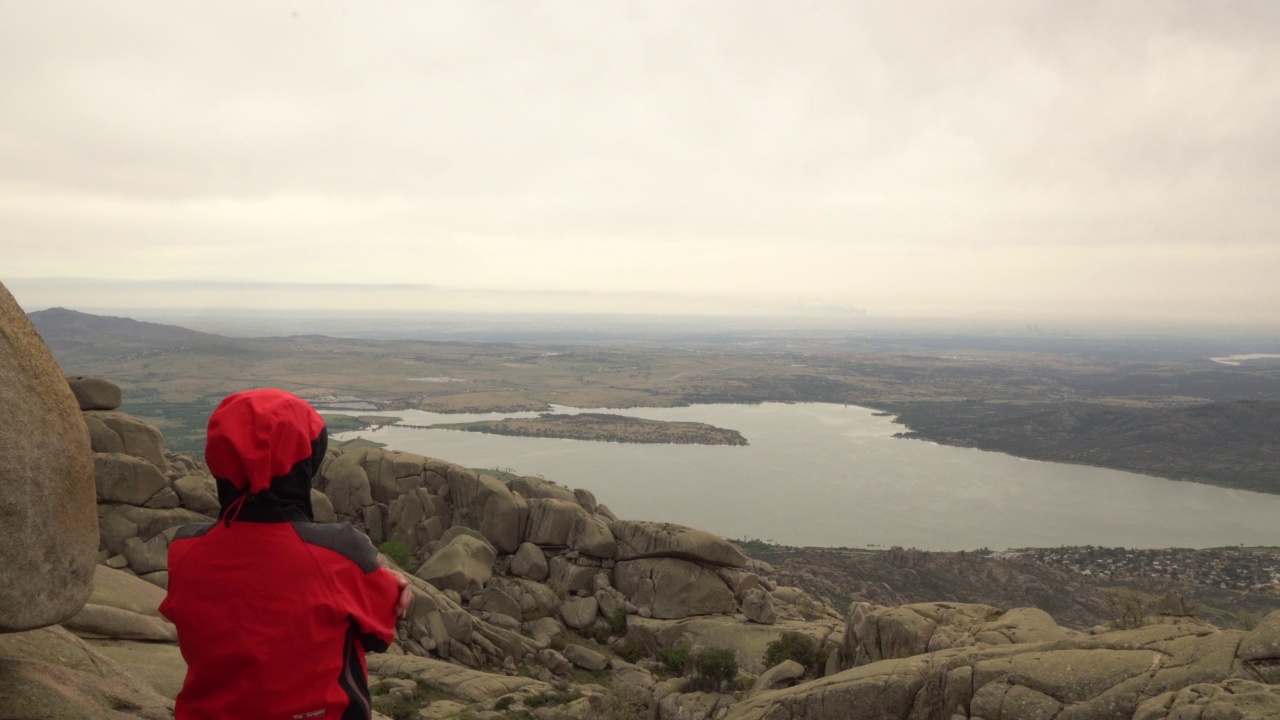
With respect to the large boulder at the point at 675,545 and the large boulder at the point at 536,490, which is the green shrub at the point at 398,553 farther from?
the large boulder at the point at 675,545

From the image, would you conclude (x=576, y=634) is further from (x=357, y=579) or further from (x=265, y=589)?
(x=265, y=589)

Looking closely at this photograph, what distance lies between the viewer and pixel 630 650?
28062mm

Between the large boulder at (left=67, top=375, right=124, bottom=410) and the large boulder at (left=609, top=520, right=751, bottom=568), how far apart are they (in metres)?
21.4

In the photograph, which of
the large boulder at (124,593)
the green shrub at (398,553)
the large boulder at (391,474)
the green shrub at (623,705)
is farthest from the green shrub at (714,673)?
the large boulder at (391,474)

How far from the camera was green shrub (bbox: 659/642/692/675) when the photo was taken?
1057 inches

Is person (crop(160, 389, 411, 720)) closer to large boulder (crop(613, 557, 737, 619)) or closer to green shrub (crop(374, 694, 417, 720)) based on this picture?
green shrub (crop(374, 694, 417, 720))

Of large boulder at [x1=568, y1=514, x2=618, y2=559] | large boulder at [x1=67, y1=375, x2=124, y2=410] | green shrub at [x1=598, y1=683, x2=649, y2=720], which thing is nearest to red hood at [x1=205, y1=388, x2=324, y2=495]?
green shrub at [x1=598, y1=683, x2=649, y2=720]

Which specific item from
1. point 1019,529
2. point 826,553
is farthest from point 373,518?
point 1019,529

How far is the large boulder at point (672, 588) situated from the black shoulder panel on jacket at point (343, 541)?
92.7 feet

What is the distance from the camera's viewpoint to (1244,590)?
188 feet

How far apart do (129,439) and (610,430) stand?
362ft

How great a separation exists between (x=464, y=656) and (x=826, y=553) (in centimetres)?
4412

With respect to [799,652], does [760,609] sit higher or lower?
lower

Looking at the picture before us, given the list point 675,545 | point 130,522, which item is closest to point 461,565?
point 675,545
